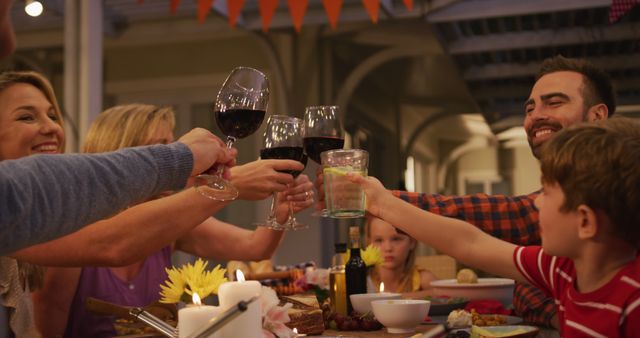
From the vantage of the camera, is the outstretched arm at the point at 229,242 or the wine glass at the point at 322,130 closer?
the wine glass at the point at 322,130

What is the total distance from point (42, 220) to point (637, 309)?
0.94 m

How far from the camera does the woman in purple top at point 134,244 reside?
1845 millimetres

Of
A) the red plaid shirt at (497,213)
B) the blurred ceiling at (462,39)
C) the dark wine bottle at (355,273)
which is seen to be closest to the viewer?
the dark wine bottle at (355,273)

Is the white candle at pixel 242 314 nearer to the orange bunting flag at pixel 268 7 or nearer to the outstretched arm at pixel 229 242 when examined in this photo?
the outstretched arm at pixel 229 242

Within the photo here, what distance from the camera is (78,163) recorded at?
1056mm

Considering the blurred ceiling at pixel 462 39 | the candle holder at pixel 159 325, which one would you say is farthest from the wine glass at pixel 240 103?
the blurred ceiling at pixel 462 39

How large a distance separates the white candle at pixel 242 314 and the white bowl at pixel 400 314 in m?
0.45

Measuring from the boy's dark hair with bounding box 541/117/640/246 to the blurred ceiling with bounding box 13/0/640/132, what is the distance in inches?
150

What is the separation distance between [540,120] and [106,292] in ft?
4.78

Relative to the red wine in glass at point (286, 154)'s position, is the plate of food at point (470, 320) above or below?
below

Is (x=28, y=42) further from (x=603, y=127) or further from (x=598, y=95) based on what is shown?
(x=603, y=127)

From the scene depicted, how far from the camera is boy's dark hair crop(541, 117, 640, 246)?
1.29 m

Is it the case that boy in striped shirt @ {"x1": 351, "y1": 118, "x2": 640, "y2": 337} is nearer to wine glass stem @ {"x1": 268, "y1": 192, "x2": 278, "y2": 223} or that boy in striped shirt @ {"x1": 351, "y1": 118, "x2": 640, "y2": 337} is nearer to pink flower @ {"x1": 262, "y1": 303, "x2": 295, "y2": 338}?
pink flower @ {"x1": 262, "y1": 303, "x2": 295, "y2": 338}

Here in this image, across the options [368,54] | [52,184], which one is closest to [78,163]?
[52,184]
